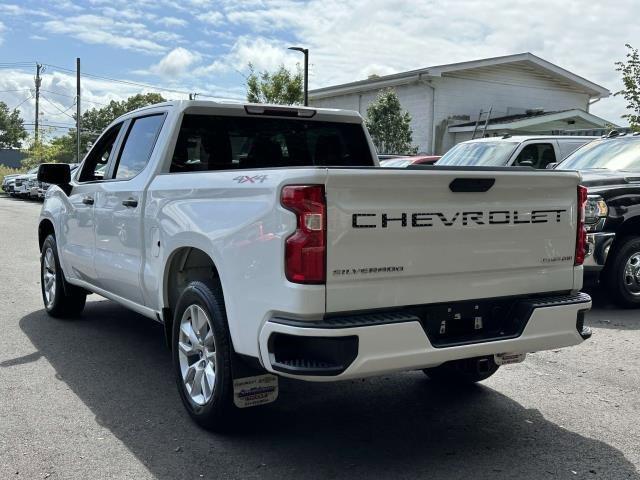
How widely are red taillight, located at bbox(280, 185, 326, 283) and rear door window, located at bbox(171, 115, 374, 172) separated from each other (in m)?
2.04

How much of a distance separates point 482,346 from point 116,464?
2.05 meters

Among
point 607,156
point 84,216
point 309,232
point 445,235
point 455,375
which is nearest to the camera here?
point 309,232

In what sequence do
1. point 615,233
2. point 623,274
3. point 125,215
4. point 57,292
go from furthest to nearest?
point 623,274 → point 615,233 → point 57,292 → point 125,215

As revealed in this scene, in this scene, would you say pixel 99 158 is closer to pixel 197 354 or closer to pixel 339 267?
pixel 197 354

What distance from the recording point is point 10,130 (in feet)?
323

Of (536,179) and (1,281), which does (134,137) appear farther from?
(1,281)

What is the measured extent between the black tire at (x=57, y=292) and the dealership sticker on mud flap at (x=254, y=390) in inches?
143

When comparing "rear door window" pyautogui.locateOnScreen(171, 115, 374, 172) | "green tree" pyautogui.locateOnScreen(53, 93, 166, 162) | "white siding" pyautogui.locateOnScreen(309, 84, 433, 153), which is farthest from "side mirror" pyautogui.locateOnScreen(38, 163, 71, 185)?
"green tree" pyautogui.locateOnScreen(53, 93, 166, 162)

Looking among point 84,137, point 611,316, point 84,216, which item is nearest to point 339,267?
point 84,216

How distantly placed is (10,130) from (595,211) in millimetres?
103139

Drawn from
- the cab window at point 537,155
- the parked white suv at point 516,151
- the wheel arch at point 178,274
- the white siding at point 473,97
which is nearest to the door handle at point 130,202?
the wheel arch at point 178,274

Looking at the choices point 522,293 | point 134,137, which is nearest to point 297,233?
point 522,293

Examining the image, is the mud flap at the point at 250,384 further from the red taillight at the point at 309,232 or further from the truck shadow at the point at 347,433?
the red taillight at the point at 309,232

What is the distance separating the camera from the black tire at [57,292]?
6.95 metres
